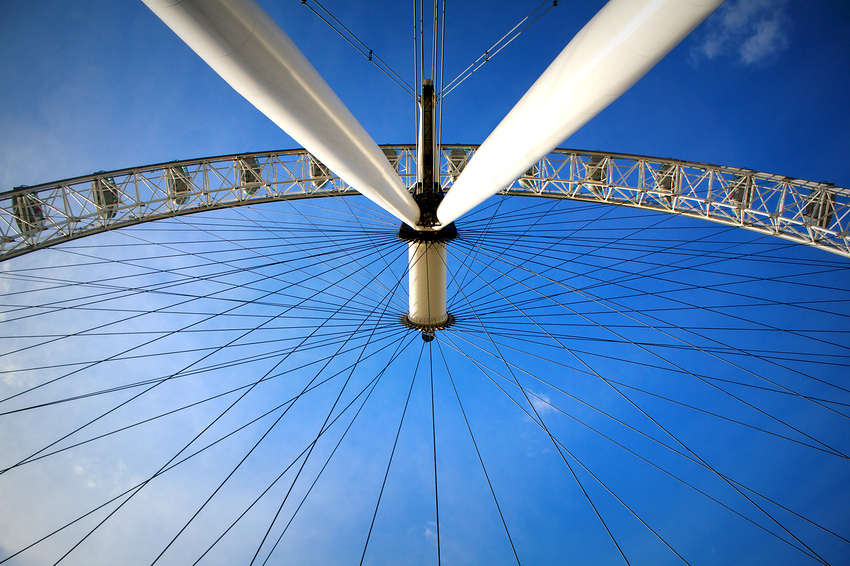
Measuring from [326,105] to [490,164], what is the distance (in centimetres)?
175

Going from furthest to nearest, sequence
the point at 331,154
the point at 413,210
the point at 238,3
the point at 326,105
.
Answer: the point at 413,210
the point at 331,154
the point at 326,105
the point at 238,3

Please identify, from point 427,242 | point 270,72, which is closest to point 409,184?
point 427,242

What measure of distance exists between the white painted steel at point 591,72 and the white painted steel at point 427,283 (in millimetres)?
5238

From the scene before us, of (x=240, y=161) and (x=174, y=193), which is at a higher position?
(x=240, y=161)

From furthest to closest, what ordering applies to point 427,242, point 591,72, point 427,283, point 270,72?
point 427,283
point 427,242
point 270,72
point 591,72

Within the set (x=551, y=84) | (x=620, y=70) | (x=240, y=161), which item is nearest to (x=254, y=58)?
(x=551, y=84)

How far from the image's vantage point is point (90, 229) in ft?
32.6

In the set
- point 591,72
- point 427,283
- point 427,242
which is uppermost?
point 591,72

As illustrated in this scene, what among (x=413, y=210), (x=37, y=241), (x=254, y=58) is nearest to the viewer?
(x=254, y=58)

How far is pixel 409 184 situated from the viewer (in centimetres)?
1197

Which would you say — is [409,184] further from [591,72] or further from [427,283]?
[591,72]

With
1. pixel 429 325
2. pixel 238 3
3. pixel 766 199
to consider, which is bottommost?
pixel 429 325

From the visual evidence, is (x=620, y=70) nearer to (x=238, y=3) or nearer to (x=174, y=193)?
(x=238, y=3)

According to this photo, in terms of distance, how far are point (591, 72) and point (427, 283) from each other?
7.17 meters
